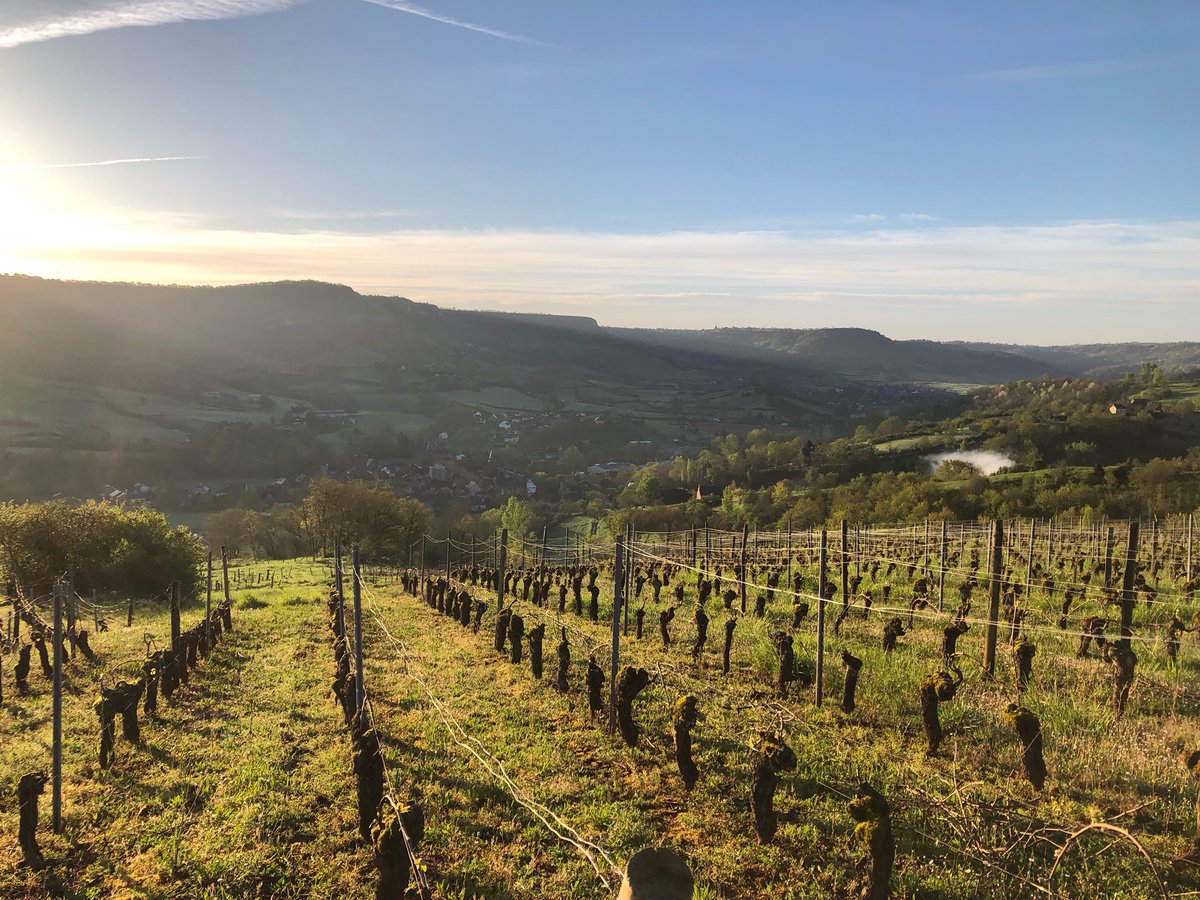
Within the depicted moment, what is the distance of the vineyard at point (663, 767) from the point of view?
627 cm

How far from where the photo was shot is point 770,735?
→ 23.7 feet

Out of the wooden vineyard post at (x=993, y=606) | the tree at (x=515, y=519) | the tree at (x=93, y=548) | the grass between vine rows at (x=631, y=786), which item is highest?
the wooden vineyard post at (x=993, y=606)

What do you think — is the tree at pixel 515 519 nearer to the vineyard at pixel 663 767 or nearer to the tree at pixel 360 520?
the tree at pixel 360 520

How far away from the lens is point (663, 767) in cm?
884

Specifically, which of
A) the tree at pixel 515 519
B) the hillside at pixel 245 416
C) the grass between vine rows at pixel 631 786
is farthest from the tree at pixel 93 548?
the hillside at pixel 245 416

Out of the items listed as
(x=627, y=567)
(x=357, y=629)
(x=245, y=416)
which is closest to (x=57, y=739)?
(x=357, y=629)

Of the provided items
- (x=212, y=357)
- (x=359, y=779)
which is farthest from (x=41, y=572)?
(x=212, y=357)

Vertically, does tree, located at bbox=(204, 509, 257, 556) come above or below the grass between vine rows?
below

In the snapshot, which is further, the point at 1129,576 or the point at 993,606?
the point at 993,606

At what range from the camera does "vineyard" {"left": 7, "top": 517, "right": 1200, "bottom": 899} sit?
20.6 ft

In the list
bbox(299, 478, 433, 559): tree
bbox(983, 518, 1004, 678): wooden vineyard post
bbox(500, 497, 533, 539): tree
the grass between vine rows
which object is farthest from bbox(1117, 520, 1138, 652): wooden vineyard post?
bbox(500, 497, 533, 539): tree

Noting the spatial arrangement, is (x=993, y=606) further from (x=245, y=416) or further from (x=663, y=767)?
(x=245, y=416)

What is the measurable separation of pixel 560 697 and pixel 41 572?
3631 cm

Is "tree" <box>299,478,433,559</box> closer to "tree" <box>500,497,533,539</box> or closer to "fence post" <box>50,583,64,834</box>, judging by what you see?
"tree" <box>500,497,533,539</box>
